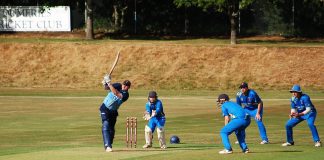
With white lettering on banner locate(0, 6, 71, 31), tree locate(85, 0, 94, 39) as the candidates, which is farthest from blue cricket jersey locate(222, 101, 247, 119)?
white lettering on banner locate(0, 6, 71, 31)

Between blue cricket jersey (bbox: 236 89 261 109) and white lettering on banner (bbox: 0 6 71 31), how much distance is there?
5083 cm

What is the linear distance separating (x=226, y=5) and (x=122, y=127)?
120ft

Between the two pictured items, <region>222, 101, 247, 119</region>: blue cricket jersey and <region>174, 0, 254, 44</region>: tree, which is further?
<region>174, 0, 254, 44</region>: tree

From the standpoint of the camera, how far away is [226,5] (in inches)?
3041

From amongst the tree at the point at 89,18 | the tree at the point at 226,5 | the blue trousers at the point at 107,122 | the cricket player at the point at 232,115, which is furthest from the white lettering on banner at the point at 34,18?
the cricket player at the point at 232,115

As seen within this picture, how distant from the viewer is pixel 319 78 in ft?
232

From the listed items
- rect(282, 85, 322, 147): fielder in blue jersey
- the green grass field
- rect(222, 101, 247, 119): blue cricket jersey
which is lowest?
the green grass field

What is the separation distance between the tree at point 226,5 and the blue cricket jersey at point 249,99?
41.2 meters

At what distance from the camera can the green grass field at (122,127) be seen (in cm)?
2917

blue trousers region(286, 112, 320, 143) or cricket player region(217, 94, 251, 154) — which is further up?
cricket player region(217, 94, 251, 154)

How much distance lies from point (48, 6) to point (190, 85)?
54.3 feet

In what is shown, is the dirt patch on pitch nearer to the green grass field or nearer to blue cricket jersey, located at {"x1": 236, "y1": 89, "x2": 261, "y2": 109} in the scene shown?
the green grass field

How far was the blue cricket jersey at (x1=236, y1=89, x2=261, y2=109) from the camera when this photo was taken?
34.0m

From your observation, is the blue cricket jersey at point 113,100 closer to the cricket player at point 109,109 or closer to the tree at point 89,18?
the cricket player at point 109,109
